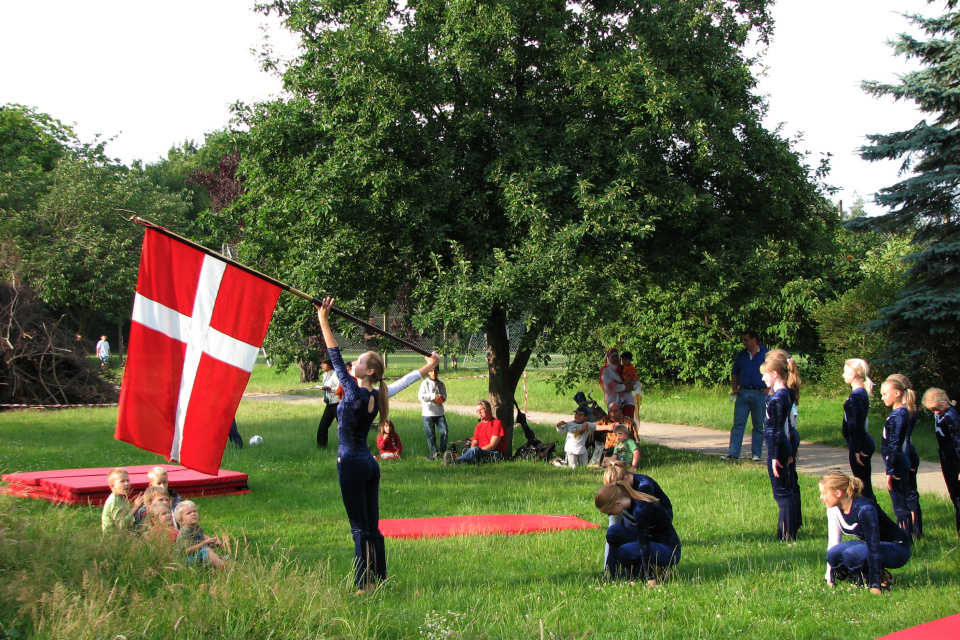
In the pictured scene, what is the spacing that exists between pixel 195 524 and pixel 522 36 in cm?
963

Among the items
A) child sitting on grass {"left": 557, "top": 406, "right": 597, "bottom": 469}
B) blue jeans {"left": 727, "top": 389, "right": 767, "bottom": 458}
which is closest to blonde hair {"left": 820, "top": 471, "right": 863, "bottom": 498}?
child sitting on grass {"left": 557, "top": 406, "right": 597, "bottom": 469}

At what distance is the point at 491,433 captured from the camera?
14.0 metres

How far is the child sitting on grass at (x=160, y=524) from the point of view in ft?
21.0

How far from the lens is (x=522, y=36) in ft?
43.7

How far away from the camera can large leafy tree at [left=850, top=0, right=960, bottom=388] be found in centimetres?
1402

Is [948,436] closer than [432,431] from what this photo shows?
Yes

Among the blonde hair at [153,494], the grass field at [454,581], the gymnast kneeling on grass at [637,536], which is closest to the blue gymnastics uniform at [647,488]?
the gymnast kneeling on grass at [637,536]

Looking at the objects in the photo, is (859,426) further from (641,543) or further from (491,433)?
(491,433)

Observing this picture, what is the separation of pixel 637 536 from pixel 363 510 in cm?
233

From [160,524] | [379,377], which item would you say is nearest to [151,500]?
[160,524]

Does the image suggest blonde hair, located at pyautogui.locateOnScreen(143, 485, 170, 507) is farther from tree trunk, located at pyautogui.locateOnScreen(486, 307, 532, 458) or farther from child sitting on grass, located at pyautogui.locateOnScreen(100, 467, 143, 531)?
tree trunk, located at pyautogui.locateOnScreen(486, 307, 532, 458)

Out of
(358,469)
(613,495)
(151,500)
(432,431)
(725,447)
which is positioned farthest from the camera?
(725,447)

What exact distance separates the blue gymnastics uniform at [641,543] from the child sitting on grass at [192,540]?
3149 mm

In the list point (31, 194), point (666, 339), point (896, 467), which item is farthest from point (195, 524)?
point (31, 194)
